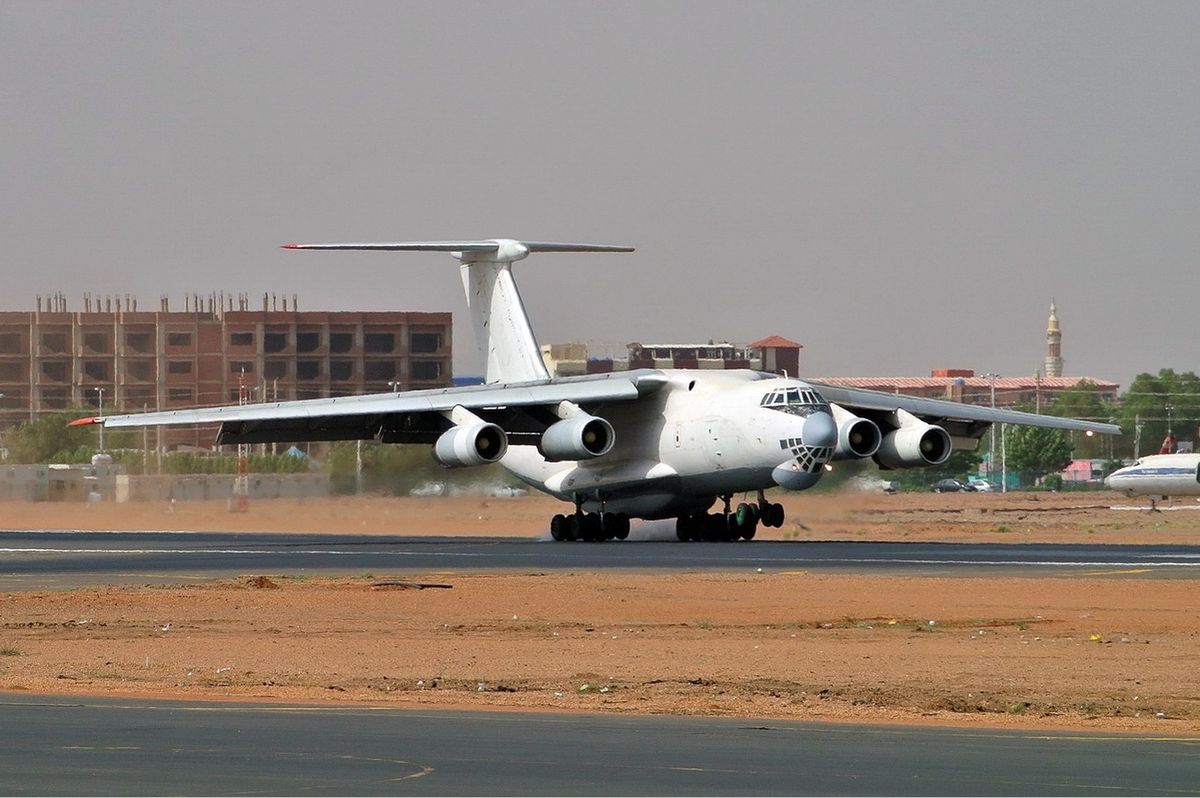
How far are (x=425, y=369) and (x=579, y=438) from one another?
209ft

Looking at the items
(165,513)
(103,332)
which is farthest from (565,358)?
(165,513)

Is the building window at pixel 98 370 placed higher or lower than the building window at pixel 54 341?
lower

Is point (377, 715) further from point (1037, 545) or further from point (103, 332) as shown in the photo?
point (103, 332)

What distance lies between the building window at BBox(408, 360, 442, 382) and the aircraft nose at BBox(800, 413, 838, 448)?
6497 centimetres

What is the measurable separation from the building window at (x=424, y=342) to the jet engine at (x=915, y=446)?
211 feet

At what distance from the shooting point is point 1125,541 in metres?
43.6

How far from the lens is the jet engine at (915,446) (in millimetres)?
39938

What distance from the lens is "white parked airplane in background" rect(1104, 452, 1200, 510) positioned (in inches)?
2648

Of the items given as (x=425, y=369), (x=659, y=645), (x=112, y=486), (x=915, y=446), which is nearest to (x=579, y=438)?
(x=915, y=446)

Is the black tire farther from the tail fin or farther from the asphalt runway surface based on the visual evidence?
the asphalt runway surface

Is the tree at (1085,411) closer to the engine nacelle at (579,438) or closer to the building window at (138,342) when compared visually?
the building window at (138,342)

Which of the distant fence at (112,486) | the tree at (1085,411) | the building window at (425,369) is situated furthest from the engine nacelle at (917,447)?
the tree at (1085,411)

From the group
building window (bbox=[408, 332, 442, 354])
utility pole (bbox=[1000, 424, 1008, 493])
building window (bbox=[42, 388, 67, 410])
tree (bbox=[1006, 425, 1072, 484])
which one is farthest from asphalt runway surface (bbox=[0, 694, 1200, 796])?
tree (bbox=[1006, 425, 1072, 484])

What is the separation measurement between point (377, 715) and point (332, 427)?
101 ft
